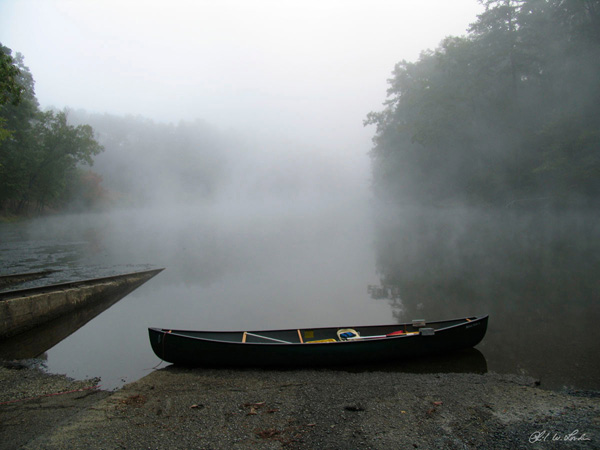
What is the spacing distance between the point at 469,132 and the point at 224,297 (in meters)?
36.0

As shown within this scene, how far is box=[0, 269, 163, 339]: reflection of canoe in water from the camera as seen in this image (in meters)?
8.73

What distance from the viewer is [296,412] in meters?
5.46

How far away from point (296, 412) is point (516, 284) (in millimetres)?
11758

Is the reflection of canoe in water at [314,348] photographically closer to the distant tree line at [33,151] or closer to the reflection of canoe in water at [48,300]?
the reflection of canoe in water at [48,300]

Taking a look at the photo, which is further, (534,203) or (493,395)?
(534,203)

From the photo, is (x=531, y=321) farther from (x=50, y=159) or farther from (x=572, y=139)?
(x=50, y=159)

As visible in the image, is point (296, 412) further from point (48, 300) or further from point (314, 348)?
point (48, 300)

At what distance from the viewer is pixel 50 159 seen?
38.6 meters

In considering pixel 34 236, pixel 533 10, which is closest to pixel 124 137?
pixel 34 236

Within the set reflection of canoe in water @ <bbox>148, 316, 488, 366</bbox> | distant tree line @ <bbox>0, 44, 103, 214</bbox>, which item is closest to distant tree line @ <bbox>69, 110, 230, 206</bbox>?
distant tree line @ <bbox>0, 44, 103, 214</bbox>
